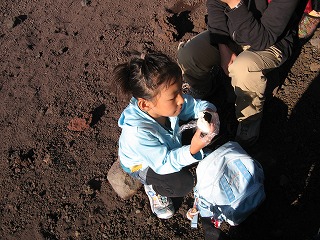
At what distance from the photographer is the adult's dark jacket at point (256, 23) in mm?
2508

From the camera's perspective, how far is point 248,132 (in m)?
2.98

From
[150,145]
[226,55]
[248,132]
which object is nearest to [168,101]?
[150,145]

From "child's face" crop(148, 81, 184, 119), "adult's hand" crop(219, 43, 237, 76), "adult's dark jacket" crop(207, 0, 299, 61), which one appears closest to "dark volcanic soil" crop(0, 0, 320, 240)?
"child's face" crop(148, 81, 184, 119)

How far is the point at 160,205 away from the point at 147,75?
3.78ft

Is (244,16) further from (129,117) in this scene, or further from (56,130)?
(56,130)

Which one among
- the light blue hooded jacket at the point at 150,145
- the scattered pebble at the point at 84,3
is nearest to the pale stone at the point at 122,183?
the light blue hooded jacket at the point at 150,145

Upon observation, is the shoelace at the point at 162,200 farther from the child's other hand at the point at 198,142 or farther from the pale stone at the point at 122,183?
the child's other hand at the point at 198,142

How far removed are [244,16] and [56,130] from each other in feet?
6.97

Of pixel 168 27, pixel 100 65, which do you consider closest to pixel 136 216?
pixel 100 65

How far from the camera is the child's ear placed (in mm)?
2346

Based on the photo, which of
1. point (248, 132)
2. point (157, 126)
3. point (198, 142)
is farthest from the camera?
point (248, 132)

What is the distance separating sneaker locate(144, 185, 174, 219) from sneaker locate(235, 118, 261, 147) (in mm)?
811

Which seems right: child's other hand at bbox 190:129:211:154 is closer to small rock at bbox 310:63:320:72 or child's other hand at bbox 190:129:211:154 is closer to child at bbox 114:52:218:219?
child at bbox 114:52:218:219

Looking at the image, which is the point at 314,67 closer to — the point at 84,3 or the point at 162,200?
the point at 162,200
